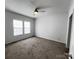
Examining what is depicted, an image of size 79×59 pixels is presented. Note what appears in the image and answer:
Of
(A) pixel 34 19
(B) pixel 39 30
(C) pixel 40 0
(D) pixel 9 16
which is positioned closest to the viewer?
(C) pixel 40 0

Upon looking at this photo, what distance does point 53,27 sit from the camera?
5.81 meters

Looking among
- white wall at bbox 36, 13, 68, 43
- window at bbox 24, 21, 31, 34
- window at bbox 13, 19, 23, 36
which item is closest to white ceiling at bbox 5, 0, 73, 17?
white wall at bbox 36, 13, 68, 43

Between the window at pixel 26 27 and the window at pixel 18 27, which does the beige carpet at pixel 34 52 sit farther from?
the window at pixel 26 27

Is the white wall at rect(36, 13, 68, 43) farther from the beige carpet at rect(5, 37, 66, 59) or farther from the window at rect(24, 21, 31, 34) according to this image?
the beige carpet at rect(5, 37, 66, 59)

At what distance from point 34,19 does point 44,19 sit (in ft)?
5.98

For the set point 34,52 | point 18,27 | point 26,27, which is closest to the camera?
point 34,52

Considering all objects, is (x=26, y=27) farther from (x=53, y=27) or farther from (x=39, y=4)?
(x=39, y=4)

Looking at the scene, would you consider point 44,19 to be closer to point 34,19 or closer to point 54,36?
point 34,19

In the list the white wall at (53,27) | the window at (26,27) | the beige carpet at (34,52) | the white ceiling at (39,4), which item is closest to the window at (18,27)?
the window at (26,27)

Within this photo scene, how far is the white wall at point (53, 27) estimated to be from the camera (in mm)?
5012

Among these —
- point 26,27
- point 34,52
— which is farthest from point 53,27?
point 34,52

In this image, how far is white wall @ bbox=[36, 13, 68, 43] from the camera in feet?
16.4
